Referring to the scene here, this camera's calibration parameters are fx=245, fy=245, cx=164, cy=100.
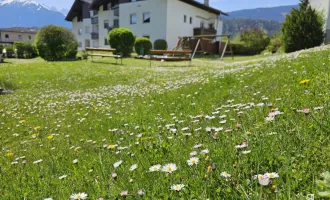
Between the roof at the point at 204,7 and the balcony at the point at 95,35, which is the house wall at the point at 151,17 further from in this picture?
the balcony at the point at 95,35

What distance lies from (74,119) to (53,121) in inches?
16.7

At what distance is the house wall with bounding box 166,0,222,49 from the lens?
108 ft

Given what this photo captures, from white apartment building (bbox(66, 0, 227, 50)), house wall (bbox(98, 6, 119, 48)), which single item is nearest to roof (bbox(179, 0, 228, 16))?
white apartment building (bbox(66, 0, 227, 50))

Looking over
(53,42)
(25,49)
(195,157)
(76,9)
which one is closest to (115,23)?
(25,49)

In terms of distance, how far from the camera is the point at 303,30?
1802 centimetres

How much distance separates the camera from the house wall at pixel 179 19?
3300 centimetres

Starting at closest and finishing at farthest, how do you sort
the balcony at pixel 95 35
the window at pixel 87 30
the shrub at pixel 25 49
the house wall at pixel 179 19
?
the house wall at pixel 179 19
the shrub at pixel 25 49
the balcony at pixel 95 35
the window at pixel 87 30

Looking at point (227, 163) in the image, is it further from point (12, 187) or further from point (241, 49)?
point (241, 49)

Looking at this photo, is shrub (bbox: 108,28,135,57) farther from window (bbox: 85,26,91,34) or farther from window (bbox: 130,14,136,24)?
window (bbox: 85,26,91,34)

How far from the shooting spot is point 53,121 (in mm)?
5035

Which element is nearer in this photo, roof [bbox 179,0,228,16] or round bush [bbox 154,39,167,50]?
round bush [bbox 154,39,167,50]

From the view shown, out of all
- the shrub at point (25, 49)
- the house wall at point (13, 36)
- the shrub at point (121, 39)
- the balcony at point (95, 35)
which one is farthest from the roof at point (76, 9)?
the house wall at point (13, 36)

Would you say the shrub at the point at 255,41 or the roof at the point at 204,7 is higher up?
the roof at the point at 204,7

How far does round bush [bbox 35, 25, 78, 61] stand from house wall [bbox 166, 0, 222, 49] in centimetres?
1386
